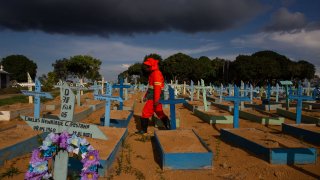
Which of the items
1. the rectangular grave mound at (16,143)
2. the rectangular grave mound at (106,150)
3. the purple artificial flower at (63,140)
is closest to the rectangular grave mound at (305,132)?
the rectangular grave mound at (106,150)

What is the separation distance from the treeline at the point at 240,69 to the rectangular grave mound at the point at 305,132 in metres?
40.6

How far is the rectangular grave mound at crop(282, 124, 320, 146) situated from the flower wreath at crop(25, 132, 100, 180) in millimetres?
6255

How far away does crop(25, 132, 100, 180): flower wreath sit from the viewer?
12.6 feet

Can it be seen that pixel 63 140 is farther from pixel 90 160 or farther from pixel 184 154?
pixel 184 154

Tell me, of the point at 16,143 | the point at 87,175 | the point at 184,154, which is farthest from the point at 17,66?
the point at 87,175

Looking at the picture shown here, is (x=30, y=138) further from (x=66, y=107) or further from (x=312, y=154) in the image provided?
(x=312, y=154)

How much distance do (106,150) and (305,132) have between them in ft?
17.4

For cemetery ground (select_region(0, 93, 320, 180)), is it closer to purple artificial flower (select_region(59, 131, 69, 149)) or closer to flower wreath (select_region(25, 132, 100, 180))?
flower wreath (select_region(25, 132, 100, 180))

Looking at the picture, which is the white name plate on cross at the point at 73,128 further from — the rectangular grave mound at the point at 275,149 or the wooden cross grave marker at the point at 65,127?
the rectangular grave mound at the point at 275,149

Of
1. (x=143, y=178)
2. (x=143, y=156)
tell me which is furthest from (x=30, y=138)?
(x=143, y=178)

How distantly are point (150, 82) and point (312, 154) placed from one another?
4703 mm

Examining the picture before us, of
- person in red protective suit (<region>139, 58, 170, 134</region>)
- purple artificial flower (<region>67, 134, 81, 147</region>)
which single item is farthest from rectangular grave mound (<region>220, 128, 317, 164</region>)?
purple artificial flower (<region>67, 134, 81, 147</region>)

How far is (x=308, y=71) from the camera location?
59281 millimetres

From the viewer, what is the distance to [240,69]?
170 ft
